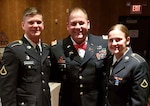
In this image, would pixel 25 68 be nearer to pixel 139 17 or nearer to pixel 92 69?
pixel 92 69

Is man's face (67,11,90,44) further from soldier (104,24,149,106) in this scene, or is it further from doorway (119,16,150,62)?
doorway (119,16,150,62)

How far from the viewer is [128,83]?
1.90m

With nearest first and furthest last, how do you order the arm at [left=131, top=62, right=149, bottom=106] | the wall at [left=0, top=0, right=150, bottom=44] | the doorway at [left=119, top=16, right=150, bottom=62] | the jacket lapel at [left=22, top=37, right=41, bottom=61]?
the arm at [left=131, top=62, right=149, bottom=106] < the jacket lapel at [left=22, top=37, right=41, bottom=61] < the doorway at [left=119, top=16, right=150, bottom=62] < the wall at [left=0, top=0, right=150, bottom=44]

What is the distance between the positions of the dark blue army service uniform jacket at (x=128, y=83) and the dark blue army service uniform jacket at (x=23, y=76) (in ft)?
1.82

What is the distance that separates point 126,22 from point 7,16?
9.69ft

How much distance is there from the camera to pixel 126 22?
18.5ft

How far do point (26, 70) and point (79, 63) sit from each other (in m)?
0.45

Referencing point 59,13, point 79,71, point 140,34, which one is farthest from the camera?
point 59,13

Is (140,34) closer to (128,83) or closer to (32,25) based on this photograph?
(128,83)

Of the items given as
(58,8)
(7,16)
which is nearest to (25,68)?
(58,8)

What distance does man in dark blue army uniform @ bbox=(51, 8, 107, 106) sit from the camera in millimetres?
2021

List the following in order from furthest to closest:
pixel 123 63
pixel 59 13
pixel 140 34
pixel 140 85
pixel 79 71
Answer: pixel 59 13 → pixel 140 34 → pixel 79 71 → pixel 123 63 → pixel 140 85

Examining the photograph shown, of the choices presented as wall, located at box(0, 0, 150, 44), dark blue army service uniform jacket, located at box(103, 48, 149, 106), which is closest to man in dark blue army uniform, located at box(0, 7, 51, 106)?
dark blue army service uniform jacket, located at box(103, 48, 149, 106)

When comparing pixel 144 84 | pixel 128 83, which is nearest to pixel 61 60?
pixel 128 83
